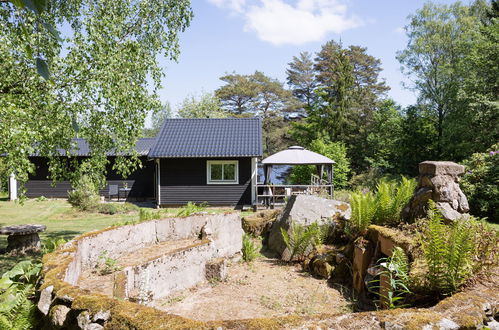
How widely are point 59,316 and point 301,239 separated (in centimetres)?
612

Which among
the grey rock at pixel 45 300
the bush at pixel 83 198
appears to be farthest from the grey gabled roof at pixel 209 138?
the grey rock at pixel 45 300

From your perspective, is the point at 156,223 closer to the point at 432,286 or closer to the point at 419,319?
the point at 432,286

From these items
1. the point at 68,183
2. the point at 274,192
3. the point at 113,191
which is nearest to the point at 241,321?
the point at 274,192

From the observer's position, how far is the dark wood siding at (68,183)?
21312 millimetres

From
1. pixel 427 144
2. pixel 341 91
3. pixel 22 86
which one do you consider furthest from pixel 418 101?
pixel 22 86

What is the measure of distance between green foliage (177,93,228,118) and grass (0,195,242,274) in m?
23.2

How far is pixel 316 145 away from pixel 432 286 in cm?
2355

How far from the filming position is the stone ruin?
608cm

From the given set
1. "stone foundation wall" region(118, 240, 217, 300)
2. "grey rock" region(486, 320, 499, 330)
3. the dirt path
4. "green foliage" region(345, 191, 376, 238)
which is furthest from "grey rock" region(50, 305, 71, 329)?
"green foliage" region(345, 191, 376, 238)

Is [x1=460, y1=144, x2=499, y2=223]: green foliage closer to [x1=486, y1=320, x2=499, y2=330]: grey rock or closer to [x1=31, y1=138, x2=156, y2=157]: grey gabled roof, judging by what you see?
[x1=486, y1=320, x2=499, y2=330]: grey rock

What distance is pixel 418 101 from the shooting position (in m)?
25.8

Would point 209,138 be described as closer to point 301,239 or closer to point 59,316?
point 301,239

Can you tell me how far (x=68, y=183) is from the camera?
21578 millimetres

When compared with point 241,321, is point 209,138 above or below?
above
